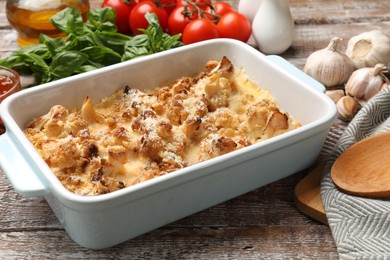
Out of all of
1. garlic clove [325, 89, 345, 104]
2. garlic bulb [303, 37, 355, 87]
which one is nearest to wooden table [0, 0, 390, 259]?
garlic clove [325, 89, 345, 104]

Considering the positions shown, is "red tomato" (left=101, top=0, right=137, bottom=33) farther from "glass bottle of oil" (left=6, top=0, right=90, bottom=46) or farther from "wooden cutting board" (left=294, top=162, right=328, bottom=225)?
"wooden cutting board" (left=294, top=162, right=328, bottom=225)

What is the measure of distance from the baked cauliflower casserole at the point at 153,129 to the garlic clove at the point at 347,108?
31cm

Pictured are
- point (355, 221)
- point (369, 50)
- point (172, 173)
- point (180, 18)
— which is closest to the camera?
point (172, 173)

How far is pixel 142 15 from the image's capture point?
2771 millimetres

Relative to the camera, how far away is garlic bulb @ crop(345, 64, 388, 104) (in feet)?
7.52

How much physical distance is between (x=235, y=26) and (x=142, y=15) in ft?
1.36

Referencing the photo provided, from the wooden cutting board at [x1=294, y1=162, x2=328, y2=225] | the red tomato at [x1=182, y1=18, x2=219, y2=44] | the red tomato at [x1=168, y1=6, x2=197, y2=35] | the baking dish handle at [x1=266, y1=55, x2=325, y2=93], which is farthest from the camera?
the red tomato at [x1=168, y1=6, x2=197, y2=35]

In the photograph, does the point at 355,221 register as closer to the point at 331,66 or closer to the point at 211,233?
the point at 211,233

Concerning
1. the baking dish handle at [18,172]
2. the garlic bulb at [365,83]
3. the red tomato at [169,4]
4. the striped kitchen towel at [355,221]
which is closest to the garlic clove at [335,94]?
the garlic bulb at [365,83]

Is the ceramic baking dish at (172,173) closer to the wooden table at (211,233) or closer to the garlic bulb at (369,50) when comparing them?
the wooden table at (211,233)

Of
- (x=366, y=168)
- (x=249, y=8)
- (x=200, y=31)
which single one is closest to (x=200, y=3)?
(x=249, y=8)

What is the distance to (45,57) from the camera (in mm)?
2412

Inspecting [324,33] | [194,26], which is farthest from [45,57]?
[324,33]

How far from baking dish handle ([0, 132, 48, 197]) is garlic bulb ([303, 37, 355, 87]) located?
1.21 m
